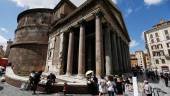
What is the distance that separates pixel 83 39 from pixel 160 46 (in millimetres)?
30699

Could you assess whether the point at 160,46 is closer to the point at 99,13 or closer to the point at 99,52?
the point at 99,13

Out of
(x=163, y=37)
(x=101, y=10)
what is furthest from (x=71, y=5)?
(x=163, y=37)

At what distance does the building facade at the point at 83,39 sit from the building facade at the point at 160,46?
66.7ft

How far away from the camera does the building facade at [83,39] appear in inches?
515

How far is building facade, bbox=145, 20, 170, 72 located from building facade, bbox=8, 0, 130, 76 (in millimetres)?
20334

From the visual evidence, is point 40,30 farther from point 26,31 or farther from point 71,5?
point 71,5

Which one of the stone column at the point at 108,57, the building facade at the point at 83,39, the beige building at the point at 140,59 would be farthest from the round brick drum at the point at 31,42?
the beige building at the point at 140,59

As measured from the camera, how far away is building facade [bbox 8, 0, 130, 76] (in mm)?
13078

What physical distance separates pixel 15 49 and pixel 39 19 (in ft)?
25.4

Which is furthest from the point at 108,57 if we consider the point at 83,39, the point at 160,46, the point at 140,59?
the point at 140,59

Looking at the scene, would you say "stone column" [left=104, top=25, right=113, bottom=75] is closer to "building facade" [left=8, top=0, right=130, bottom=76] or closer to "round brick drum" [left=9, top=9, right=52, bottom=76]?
"building facade" [left=8, top=0, right=130, bottom=76]

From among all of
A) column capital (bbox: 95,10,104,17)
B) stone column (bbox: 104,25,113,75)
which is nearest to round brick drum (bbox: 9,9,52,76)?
stone column (bbox: 104,25,113,75)

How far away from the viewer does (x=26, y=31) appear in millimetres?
24953

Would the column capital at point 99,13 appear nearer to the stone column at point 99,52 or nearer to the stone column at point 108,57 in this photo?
the stone column at point 99,52
